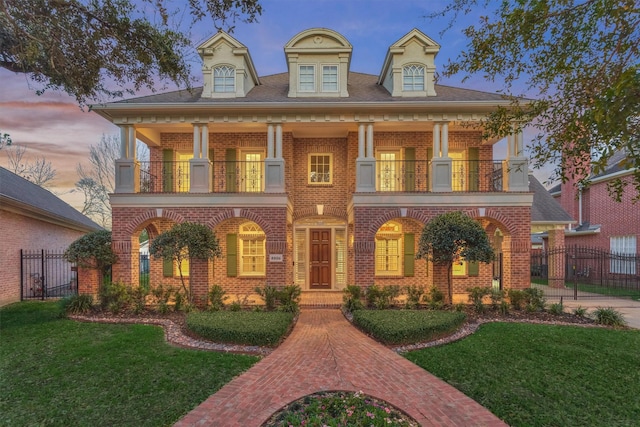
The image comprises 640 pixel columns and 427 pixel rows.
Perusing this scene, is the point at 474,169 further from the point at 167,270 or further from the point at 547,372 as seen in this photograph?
the point at 167,270

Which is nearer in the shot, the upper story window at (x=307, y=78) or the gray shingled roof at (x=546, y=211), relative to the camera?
the upper story window at (x=307, y=78)

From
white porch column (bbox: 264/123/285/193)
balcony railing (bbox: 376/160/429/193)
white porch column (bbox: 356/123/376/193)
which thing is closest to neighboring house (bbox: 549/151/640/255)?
balcony railing (bbox: 376/160/429/193)

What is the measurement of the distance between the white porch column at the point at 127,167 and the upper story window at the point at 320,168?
5.97 m

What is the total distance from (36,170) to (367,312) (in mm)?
29901

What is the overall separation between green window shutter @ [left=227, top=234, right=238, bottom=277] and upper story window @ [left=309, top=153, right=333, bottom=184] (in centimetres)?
355

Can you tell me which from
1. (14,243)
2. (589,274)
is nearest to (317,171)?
(14,243)

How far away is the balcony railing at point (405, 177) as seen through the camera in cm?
1239

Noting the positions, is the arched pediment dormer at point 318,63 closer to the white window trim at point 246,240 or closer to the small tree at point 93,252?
the white window trim at point 246,240

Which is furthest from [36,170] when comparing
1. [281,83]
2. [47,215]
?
[281,83]

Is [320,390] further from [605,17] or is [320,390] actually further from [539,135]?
[605,17]

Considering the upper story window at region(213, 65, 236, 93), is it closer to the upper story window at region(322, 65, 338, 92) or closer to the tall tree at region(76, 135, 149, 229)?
the upper story window at region(322, 65, 338, 92)

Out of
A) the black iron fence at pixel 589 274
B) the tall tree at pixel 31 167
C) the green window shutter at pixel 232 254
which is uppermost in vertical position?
the tall tree at pixel 31 167

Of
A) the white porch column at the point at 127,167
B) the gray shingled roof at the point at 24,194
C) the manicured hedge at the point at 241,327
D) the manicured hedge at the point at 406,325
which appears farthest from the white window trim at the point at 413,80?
the gray shingled roof at the point at 24,194

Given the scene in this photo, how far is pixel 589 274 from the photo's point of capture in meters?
17.8
